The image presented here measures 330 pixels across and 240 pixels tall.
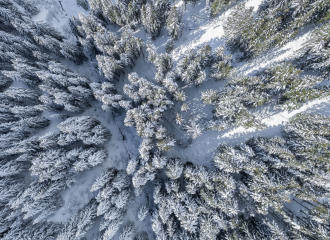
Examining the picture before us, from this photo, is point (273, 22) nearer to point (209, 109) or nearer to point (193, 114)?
point (209, 109)

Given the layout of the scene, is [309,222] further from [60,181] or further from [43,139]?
[43,139]

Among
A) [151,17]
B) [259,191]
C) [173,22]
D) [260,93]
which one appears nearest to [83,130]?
[151,17]

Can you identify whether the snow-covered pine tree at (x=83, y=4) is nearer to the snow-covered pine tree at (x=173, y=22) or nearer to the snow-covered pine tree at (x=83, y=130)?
the snow-covered pine tree at (x=173, y=22)

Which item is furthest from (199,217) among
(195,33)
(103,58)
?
(195,33)

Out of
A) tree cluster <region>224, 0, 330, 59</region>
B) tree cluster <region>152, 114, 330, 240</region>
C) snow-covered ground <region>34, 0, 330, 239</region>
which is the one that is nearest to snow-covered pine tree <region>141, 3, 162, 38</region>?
snow-covered ground <region>34, 0, 330, 239</region>

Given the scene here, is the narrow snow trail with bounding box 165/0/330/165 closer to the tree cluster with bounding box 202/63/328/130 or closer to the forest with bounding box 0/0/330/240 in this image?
the forest with bounding box 0/0/330/240

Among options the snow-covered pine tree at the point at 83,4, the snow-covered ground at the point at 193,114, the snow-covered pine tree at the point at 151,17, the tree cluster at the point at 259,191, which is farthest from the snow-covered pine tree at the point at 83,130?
the snow-covered pine tree at the point at 83,4
